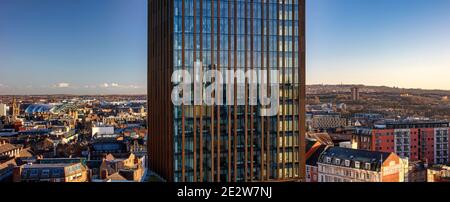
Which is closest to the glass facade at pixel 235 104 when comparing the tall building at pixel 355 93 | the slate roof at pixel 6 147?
the tall building at pixel 355 93

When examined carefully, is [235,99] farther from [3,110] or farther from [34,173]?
[3,110]

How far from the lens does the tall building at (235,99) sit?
121ft

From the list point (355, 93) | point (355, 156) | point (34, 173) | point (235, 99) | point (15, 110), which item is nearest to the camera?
point (235, 99)

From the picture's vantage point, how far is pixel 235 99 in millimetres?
37938

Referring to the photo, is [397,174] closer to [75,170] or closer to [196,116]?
[196,116]

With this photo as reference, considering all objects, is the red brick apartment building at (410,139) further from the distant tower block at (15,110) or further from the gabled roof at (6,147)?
the distant tower block at (15,110)

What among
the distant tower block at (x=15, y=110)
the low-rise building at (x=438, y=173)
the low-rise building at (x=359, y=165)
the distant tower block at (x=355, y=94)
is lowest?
the low-rise building at (x=438, y=173)

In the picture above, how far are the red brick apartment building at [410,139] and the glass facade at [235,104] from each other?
3359cm

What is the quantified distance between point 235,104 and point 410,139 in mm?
43662

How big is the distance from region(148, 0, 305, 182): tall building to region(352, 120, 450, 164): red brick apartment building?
33.0m

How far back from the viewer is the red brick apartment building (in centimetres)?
6856
